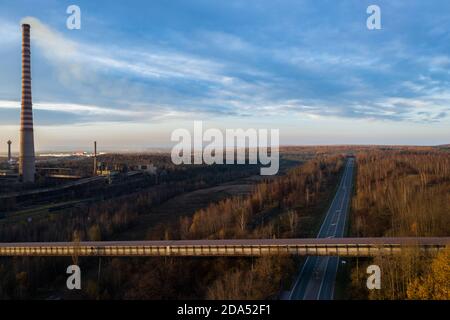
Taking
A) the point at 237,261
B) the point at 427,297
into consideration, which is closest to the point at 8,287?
the point at 237,261

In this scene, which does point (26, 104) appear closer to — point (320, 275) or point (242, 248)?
point (242, 248)

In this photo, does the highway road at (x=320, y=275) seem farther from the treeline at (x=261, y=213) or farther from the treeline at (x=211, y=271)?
the treeline at (x=261, y=213)

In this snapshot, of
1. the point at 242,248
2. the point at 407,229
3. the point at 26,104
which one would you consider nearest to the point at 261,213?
the point at 407,229

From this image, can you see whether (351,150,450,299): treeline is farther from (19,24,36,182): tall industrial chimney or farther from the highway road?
(19,24,36,182): tall industrial chimney

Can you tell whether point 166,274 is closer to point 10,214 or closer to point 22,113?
point 10,214

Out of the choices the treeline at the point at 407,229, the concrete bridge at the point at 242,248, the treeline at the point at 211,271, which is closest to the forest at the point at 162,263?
the treeline at the point at 211,271

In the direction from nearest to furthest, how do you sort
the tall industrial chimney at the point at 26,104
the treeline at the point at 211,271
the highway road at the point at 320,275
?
the highway road at the point at 320,275 → the treeline at the point at 211,271 → the tall industrial chimney at the point at 26,104

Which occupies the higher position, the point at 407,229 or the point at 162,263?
the point at 407,229

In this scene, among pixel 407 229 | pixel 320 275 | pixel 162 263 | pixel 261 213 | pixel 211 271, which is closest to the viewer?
pixel 320 275

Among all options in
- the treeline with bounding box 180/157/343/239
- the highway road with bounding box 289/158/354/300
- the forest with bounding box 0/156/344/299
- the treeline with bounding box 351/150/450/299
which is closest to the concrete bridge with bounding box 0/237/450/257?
the forest with bounding box 0/156/344/299
